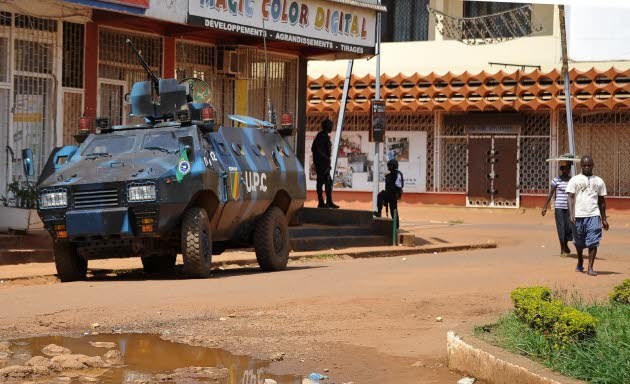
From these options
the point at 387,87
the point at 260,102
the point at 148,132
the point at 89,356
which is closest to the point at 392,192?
the point at 260,102

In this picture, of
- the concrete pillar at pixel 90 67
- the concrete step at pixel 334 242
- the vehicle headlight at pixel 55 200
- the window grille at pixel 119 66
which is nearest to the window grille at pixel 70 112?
the concrete pillar at pixel 90 67

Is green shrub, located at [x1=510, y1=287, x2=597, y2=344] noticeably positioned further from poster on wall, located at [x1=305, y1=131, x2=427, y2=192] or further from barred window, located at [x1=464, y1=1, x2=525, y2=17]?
barred window, located at [x1=464, y1=1, x2=525, y2=17]

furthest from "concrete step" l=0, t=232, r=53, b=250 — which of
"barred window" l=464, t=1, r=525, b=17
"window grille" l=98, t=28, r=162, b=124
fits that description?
"barred window" l=464, t=1, r=525, b=17

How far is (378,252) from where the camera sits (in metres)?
21.2

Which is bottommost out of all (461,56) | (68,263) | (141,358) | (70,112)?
(141,358)

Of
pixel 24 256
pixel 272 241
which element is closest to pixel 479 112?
pixel 272 241

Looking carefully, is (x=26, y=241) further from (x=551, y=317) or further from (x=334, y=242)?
(x=551, y=317)

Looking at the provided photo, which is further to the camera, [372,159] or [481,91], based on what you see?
[372,159]

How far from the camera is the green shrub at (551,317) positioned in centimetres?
773

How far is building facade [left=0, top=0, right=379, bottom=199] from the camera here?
18719 mm

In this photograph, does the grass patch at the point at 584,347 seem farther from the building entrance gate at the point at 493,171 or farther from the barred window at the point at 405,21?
the barred window at the point at 405,21

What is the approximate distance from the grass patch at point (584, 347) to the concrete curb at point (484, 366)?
0.19 metres

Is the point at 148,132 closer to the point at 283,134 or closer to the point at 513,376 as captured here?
the point at 283,134

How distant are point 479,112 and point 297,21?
14.9m
